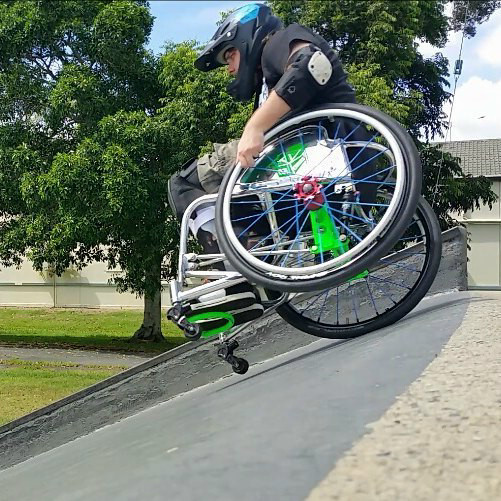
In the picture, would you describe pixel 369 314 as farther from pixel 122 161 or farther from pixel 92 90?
pixel 92 90

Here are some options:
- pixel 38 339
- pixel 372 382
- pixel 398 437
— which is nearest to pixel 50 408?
pixel 372 382

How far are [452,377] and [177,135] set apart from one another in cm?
1149

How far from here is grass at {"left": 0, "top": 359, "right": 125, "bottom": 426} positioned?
9477 mm

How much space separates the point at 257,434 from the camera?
77.9 inches

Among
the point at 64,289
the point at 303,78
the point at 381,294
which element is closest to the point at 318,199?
the point at 303,78

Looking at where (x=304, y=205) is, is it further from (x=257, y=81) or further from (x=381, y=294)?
(x=381, y=294)

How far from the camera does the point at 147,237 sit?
13469mm

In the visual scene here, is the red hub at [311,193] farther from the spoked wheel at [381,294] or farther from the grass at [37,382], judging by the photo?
the grass at [37,382]

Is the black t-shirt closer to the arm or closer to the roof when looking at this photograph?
the arm

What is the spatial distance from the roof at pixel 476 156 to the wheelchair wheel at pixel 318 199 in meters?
8.70

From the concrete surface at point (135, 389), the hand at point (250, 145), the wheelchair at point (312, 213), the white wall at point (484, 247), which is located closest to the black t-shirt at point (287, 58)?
the wheelchair at point (312, 213)

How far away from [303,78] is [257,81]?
0.44 meters

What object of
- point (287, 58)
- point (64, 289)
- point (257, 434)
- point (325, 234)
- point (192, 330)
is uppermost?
point (287, 58)

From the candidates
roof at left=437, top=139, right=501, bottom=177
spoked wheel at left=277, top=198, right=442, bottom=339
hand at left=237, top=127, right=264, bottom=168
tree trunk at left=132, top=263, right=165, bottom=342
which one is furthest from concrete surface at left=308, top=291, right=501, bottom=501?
tree trunk at left=132, top=263, right=165, bottom=342
